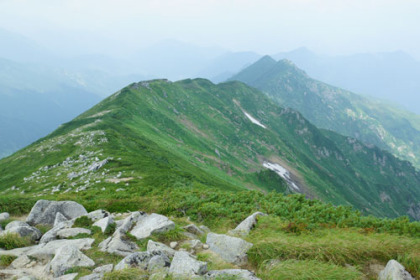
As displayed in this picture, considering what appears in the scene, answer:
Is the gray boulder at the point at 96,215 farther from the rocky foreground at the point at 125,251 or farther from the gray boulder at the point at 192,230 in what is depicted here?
the gray boulder at the point at 192,230

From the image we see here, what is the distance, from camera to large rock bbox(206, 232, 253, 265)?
955 centimetres

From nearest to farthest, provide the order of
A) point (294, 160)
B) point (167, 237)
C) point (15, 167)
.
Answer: point (167, 237) < point (15, 167) < point (294, 160)

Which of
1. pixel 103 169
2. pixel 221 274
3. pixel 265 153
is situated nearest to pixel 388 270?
pixel 221 274

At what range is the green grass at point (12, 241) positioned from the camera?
37.9ft

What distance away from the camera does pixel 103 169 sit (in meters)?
38.6

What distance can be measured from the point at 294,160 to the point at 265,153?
86.1 feet

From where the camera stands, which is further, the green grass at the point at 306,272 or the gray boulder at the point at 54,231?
the gray boulder at the point at 54,231

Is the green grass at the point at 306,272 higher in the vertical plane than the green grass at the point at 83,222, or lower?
lower

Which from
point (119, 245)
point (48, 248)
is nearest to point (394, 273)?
point (119, 245)

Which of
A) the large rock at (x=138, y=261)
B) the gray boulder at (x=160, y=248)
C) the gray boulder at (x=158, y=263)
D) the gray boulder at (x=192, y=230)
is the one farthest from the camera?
the gray boulder at (x=192, y=230)

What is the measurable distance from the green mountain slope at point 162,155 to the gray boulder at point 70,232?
1288cm

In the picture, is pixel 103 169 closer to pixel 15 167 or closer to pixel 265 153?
pixel 15 167

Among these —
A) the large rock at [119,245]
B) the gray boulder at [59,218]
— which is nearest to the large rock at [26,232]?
the gray boulder at [59,218]

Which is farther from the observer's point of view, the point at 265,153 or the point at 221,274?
the point at 265,153
